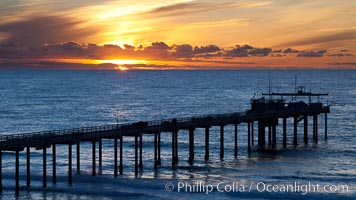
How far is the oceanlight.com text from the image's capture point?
56.4 meters

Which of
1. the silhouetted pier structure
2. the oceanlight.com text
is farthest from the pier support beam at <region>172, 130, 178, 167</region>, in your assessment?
the oceanlight.com text

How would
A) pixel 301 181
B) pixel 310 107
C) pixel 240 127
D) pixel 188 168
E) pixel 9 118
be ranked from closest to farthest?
pixel 301 181
pixel 188 168
pixel 310 107
pixel 240 127
pixel 9 118

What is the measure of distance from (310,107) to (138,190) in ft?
133

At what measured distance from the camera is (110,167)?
6806 cm

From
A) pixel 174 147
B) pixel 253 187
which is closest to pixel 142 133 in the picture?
pixel 174 147

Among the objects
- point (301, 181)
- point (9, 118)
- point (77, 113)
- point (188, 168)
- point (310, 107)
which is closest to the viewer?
point (301, 181)

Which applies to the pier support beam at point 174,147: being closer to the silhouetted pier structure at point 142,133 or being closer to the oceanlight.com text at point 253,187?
the silhouetted pier structure at point 142,133

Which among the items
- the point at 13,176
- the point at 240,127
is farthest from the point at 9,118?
the point at 13,176

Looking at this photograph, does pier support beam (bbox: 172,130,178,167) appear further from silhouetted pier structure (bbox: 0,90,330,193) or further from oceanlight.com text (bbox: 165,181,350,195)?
oceanlight.com text (bbox: 165,181,350,195)

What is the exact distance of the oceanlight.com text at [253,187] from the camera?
5641cm

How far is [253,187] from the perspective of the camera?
57906 mm

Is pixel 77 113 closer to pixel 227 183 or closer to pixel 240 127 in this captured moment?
pixel 240 127

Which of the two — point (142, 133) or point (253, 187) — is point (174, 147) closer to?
point (142, 133)

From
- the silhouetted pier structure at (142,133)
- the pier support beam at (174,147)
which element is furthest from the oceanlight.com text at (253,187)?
the pier support beam at (174,147)
